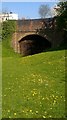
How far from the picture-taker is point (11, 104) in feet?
37.8

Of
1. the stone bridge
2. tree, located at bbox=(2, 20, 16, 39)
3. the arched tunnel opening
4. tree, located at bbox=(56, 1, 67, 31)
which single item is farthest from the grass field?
the arched tunnel opening

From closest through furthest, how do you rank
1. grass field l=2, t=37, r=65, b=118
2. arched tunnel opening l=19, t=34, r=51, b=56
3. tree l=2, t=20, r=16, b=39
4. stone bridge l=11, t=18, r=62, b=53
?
grass field l=2, t=37, r=65, b=118, stone bridge l=11, t=18, r=62, b=53, tree l=2, t=20, r=16, b=39, arched tunnel opening l=19, t=34, r=51, b=56

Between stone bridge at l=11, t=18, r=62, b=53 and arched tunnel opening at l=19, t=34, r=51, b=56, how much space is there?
1.03m

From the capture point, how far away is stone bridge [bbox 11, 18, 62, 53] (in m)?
48.0

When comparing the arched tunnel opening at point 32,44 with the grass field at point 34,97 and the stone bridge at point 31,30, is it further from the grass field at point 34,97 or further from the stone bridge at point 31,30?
the grass field at point 34,97

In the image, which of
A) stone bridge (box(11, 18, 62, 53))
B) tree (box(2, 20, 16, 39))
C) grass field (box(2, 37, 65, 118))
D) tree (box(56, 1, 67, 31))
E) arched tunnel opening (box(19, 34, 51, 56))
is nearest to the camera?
grass field (box(2, 37, 65, 118))

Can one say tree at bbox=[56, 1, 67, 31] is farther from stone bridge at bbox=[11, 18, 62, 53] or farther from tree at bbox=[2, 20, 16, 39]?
tree at bbox=[2, 20, 16, 39]

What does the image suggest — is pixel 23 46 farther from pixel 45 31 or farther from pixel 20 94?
pixel 20 94

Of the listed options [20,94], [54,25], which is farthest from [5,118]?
[54,25]

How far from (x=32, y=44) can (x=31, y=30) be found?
299cm

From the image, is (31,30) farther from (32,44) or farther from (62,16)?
(62,16)

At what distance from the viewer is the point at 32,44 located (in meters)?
52.0

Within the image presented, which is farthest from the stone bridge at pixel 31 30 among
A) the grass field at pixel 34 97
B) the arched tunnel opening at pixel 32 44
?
the grass field at pixel 34 97

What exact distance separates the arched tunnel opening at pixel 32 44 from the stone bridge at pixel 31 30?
1030 mm
